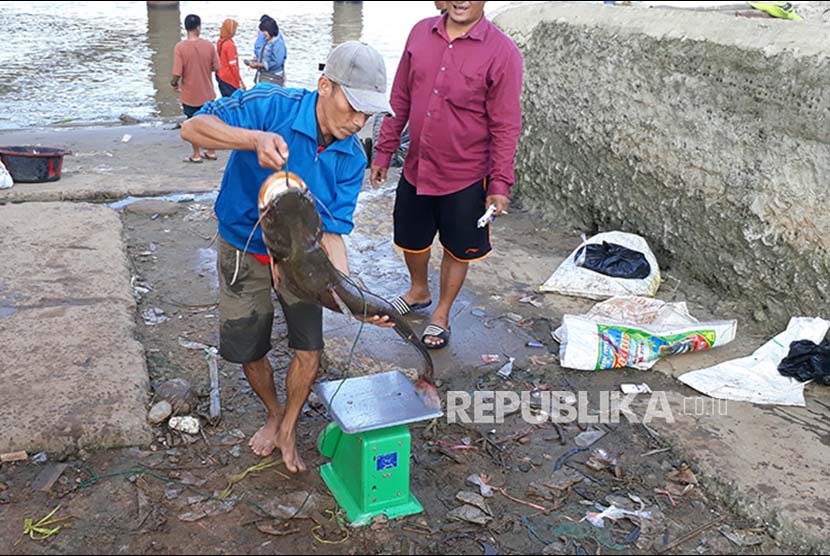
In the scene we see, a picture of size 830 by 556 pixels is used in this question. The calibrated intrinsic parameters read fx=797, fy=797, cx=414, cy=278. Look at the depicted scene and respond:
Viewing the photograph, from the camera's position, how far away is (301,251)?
2992 millimetres

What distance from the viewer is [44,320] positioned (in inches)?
177

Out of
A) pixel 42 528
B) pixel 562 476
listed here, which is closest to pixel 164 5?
pixel 42 528

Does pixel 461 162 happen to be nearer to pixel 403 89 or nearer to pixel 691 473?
pixel 403 89

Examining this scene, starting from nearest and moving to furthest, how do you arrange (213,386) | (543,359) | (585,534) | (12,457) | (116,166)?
1. (585,534)
2. (12,457)
3. (213,386)
4. (543,359)
5. (116,166)

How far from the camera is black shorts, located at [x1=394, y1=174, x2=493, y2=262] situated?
181 inches

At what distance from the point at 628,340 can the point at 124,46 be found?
22.0 metres

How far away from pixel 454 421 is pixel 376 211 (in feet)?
10.7

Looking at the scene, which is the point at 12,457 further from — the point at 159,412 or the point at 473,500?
the point at 473,500

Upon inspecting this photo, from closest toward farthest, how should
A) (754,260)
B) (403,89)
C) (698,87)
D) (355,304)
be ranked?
(355,304), (403,89), (754,260), (698,87)

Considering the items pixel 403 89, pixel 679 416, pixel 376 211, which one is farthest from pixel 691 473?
pixel 376 211

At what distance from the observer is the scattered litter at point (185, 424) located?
3.79 metres

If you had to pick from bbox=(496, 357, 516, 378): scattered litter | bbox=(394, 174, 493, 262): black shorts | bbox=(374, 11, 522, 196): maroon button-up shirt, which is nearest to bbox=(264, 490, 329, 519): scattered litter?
bbox=(496, 357, 516, 378): scattered litter

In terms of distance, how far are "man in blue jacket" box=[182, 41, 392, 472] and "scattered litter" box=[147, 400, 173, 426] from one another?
20.2 inches

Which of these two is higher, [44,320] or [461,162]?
[461,162]
